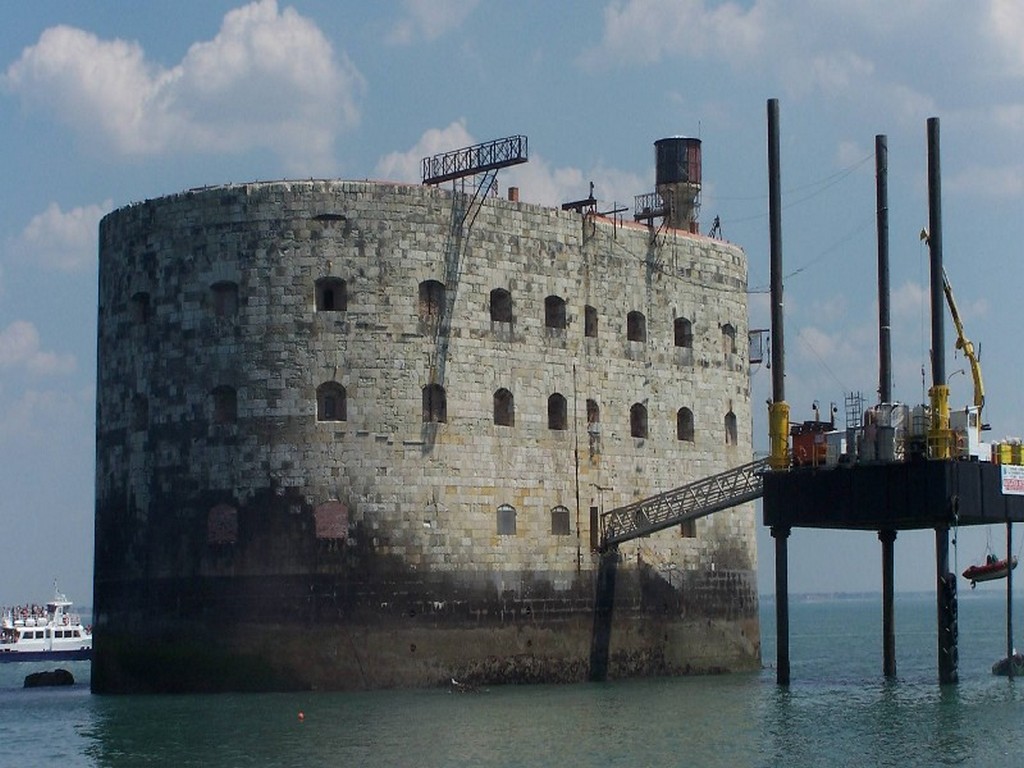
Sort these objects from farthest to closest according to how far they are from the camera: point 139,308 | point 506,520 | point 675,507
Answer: point 675,507 < point 139,308 < point 506,520

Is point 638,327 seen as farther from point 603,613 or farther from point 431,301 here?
point 603,613

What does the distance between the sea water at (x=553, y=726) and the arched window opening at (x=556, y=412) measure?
7.37 metres

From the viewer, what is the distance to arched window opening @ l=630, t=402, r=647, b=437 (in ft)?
191

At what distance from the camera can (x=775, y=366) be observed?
51562 mm

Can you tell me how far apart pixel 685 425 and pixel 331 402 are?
12914mm

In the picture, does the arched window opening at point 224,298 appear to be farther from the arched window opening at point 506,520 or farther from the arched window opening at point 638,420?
the arched window opening at point 638,420

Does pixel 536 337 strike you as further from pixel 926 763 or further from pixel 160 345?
pixel 926 763

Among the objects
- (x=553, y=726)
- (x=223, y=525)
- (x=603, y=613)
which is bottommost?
(x=553, y=726)

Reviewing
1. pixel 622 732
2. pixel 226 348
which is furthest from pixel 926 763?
pixel 226 348

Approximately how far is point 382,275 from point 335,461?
16.8 feet

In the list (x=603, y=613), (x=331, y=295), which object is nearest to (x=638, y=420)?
(x=603, y=613)

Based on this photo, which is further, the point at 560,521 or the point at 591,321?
the point at 591,321

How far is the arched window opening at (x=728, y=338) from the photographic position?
61.4m

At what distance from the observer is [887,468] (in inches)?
1940
